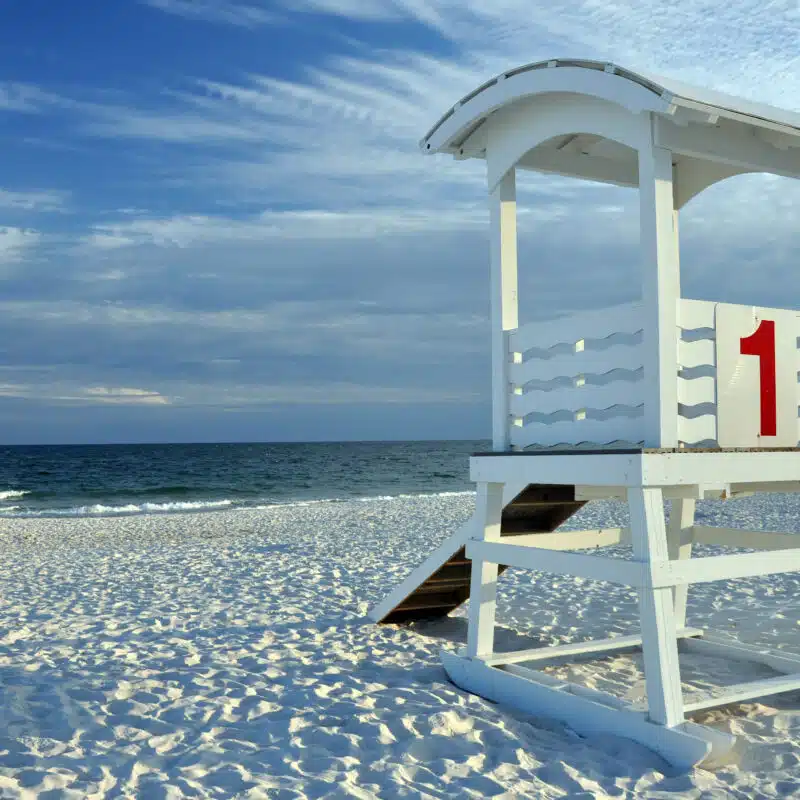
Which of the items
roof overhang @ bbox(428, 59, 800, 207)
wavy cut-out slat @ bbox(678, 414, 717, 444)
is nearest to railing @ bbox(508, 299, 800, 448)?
wavy cut-out slat @ bbox(678, 414, 717, 444)

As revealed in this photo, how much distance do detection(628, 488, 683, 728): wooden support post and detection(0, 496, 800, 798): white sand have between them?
11.2 inches

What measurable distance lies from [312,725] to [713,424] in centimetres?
297

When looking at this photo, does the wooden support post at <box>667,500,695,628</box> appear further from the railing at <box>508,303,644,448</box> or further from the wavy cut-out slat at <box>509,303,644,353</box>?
the wavy cut-out slat at <box>509,303,644,353</box>

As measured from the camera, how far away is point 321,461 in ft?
243

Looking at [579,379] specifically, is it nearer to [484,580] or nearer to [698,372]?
[698,372]

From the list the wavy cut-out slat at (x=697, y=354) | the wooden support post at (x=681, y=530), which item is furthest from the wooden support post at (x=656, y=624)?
the wooden support post at (x=681, y=530)

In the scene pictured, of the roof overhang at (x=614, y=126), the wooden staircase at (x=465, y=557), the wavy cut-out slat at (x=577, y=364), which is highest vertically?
the roof overhang at (x=614, y=126)

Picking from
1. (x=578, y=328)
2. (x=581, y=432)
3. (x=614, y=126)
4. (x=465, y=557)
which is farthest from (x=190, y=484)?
(x=614, y=126)

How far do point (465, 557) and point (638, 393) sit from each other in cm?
238

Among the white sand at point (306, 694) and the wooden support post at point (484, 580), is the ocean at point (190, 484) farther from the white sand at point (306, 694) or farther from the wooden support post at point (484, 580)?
the wooden support post at point (484, 580)

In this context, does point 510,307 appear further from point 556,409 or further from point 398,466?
point 398,466

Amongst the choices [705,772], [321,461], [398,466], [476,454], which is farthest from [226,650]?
[321,461]

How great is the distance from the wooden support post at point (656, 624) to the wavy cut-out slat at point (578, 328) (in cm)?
102

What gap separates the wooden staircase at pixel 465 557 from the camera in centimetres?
706
